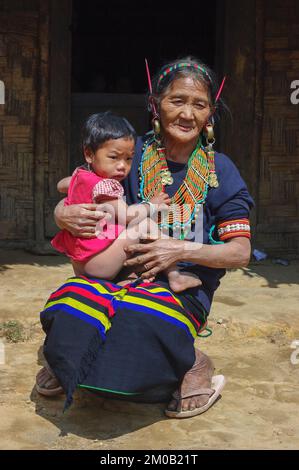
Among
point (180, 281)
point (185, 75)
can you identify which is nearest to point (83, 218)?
point (180, 281)

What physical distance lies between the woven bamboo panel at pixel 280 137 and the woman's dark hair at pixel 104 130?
10.6 feet

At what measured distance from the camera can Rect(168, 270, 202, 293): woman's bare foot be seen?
356 centimetres

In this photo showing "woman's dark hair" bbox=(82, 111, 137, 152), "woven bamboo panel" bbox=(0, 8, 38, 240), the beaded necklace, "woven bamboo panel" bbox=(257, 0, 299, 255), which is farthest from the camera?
"woven bamboo panel" bbox=(257, 0, 299, 255)

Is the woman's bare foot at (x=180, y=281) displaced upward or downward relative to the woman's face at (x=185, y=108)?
downward

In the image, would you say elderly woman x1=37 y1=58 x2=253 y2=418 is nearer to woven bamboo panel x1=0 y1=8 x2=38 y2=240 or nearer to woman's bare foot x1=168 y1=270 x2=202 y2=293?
woman's bare foot x1=168 y1=270 x2=202 y2=293

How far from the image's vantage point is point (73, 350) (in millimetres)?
3326

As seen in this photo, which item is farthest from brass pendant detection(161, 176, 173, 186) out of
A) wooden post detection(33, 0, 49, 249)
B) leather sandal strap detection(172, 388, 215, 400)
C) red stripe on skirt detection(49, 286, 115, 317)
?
wooden post detection(33, 0, 49, 249)

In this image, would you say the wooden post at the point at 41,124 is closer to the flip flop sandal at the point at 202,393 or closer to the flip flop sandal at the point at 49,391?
the flip flop sandal at the point at 49,391

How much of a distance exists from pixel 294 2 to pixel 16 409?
13.9 feet

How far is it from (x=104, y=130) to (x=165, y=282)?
0.77 m

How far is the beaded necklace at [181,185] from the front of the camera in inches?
146

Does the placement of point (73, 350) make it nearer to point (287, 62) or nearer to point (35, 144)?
point (35, 144)

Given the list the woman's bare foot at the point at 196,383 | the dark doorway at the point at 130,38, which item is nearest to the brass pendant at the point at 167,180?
the woman's bare foot at the point at 196,383

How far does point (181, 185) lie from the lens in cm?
376
